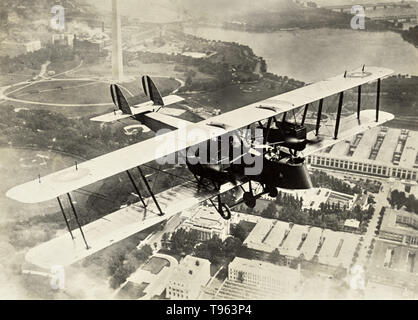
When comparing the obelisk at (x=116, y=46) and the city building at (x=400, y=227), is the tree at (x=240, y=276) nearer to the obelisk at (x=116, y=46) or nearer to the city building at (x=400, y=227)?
the city building at (x=400, y=227)

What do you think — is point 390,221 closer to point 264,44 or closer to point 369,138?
point 369,138

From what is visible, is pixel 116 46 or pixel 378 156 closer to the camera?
pixel 378 156

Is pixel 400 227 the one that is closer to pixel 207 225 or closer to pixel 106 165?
pixel 207 225

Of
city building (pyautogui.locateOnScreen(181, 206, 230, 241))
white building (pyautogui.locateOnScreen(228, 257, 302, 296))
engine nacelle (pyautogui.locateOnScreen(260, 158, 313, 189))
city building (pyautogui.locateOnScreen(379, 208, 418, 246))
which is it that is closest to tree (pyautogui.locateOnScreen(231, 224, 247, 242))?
city building (pyautogui.locateOnScreen(181, 206, 230, 241))

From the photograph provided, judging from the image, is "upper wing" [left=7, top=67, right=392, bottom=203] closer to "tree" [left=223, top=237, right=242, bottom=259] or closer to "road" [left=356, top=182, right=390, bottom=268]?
"tree" [left=223, top=237, right=242, bottom=259]

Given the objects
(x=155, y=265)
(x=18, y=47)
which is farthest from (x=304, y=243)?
(x=18, y=47)

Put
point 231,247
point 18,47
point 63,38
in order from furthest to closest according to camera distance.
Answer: point 63,38, point 18,47, point 231,247

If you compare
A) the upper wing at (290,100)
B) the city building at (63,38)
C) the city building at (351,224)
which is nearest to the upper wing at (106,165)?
the upper wing at (290,100)
